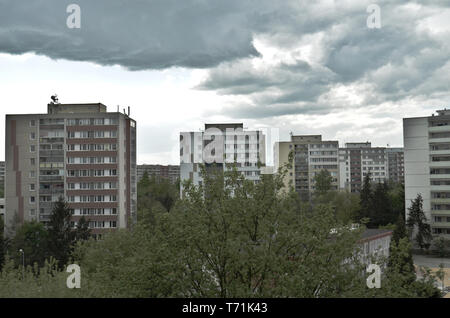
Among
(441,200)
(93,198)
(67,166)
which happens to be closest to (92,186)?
(93,198)

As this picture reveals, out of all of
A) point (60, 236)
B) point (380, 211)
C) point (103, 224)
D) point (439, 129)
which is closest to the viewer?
point (60, 236)

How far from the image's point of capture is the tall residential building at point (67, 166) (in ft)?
243

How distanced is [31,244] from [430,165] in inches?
2446

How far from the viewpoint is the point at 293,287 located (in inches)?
585

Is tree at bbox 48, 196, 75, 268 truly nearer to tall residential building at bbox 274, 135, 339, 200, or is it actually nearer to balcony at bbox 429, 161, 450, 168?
balcony at bbox 429, 161, 450, 168

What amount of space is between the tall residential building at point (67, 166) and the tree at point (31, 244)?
11248mm

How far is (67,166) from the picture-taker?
74.9 m

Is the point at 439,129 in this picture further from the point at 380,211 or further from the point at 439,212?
the point at 380,211

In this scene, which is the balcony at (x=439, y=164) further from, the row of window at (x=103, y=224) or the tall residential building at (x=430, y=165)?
the row of window at (x=103, y=224)

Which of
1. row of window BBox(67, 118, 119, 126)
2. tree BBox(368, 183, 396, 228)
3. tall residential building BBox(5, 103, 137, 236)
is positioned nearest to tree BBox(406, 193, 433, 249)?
tree BBox(368, 183, 396, 228)
